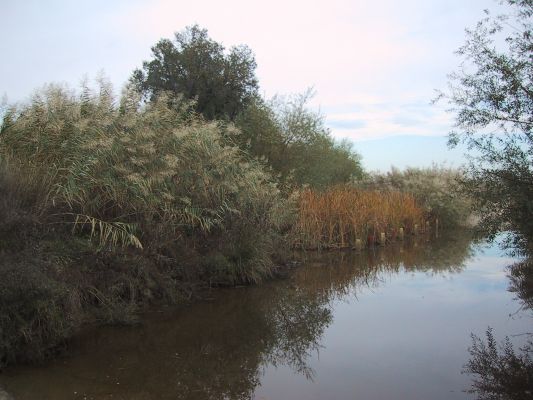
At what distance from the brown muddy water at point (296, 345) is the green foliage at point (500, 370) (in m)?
0.14

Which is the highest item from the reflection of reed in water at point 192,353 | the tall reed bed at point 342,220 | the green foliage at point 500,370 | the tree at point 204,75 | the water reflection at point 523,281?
the tree at point 204,75

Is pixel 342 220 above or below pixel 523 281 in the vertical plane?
above

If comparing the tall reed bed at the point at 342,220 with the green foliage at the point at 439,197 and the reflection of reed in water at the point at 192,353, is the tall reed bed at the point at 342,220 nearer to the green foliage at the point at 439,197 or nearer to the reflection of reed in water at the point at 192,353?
the green foliage at the point at 439,197

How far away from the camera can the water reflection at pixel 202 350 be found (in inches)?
185

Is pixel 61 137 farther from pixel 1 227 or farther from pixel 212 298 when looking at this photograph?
pixel 212 298

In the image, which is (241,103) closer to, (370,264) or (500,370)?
(370,264)

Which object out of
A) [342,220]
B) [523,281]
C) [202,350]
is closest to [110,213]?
[202,350]

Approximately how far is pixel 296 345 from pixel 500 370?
7.39ft

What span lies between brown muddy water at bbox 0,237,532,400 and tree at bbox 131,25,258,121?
8.20 m

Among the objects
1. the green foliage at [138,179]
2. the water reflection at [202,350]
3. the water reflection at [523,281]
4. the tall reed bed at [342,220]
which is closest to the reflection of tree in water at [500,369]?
the water reflection at [202,350]

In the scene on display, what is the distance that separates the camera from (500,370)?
5.12 metres

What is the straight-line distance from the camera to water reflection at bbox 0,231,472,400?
4707 millimetres

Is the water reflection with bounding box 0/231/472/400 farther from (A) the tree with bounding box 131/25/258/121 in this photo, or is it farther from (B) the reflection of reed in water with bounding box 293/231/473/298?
(A) the tree with bounding box 131/25/258/121

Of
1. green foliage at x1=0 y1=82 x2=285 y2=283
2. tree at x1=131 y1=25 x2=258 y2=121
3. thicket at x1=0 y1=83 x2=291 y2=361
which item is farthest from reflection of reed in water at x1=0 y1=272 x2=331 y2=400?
tree at x1=131 y1=25 x2=258 y2=121
